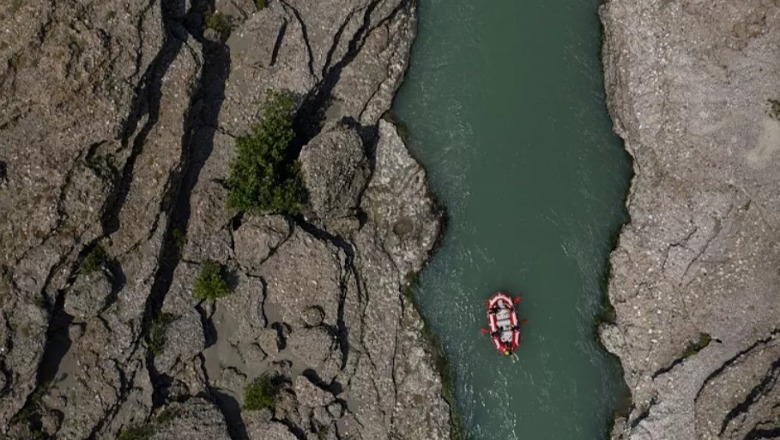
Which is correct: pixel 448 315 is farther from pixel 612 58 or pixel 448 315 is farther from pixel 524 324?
pixel 612 58

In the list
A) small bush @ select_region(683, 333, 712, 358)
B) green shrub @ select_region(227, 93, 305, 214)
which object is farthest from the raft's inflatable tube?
green shrub @ select_region(227, 93, 305, 214)

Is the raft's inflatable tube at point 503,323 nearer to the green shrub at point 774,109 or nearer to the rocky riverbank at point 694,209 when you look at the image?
the rocky riverbank at point 694,209

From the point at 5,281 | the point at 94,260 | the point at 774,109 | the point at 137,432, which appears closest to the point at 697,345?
the point at 774,109

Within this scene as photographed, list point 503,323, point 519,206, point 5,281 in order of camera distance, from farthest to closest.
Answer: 1. point 519,206
2. point 503,323
3. point 5,281

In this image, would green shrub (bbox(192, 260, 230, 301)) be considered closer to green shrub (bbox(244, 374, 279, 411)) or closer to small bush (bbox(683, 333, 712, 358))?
green shrub (bbox(244, 374, 279, 411))

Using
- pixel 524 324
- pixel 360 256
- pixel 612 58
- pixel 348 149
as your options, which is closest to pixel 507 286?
pixel 524 324

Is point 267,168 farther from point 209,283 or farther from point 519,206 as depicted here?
point 519,206

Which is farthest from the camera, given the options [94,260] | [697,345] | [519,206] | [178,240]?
[519,206]

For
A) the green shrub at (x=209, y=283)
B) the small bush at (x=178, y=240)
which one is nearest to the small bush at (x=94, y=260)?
the small bush at (x=178, y=240)
